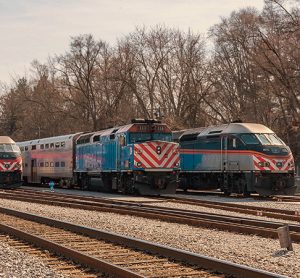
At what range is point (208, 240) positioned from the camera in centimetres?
1079

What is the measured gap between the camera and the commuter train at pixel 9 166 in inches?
1257

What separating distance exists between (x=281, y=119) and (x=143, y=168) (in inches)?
1023

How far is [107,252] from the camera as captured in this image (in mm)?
9438

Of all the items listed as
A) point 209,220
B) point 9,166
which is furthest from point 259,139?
point 9,166

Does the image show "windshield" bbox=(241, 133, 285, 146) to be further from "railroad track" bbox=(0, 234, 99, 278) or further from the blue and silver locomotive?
"railroad track" bbox=(0, 234, 99, 278)

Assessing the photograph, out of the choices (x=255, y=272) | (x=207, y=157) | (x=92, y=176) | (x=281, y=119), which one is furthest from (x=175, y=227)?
(x=281, y=119)

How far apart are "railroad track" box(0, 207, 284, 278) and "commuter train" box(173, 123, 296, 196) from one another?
12.8 m

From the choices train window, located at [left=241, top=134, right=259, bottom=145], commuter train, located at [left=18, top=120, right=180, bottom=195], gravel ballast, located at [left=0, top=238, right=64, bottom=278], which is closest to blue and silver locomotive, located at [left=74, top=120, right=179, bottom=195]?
commuter train, located at [left=18, top=120, right=180, bottom=195]

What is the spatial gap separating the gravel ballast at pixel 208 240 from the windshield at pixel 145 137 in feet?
31.5

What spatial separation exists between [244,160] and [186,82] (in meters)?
31.2

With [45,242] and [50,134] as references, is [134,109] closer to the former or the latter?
[50,134]

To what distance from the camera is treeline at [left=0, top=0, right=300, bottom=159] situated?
43594 mm

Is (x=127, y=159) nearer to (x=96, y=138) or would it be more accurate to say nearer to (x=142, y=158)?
(x=142, y=158)

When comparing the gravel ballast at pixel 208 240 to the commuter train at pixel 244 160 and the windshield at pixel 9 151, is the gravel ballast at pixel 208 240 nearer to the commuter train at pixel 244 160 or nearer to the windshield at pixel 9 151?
the commuter train at pixel 244 160
